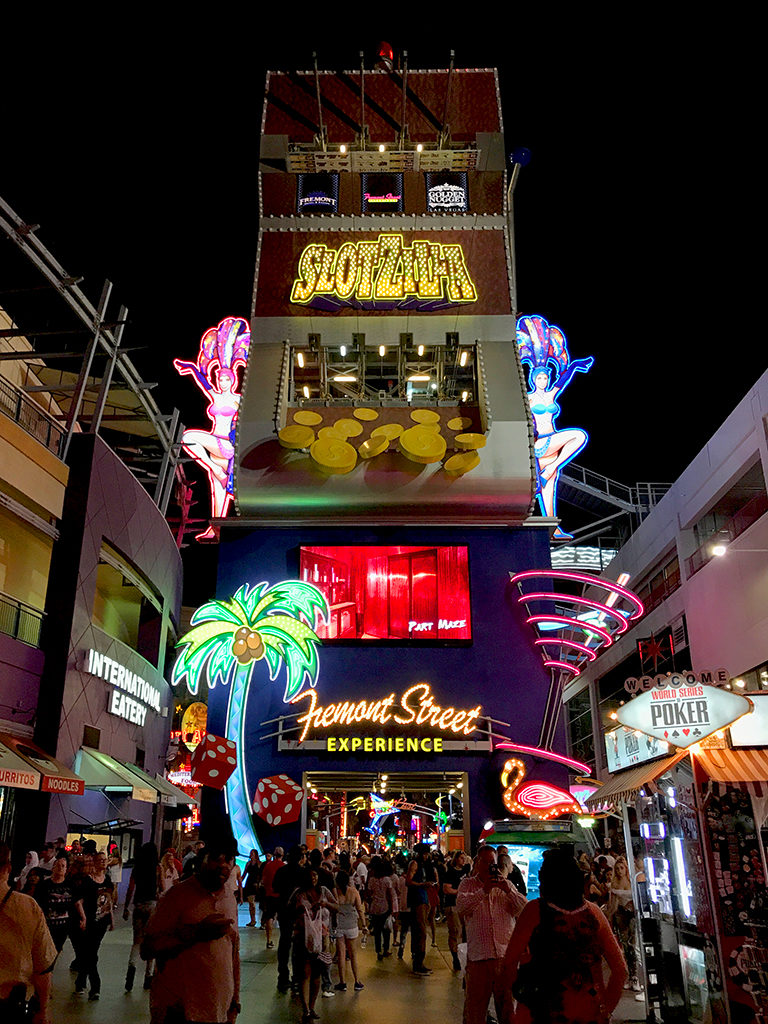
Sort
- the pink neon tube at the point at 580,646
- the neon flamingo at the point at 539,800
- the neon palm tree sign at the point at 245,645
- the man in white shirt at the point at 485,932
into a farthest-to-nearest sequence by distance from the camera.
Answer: the pink neon tube at the point at 580,646 → the neon palm tree sign at the point at 245,645 → the neon flamingo at the point at 539,800 → the man in white shirt at the point at 485,932

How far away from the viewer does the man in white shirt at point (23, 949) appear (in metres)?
5.26

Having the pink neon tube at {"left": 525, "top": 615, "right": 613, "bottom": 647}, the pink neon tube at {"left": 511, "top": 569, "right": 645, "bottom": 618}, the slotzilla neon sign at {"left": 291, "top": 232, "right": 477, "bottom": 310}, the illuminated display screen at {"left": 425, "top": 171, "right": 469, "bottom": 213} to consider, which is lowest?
the pink neon tube at {"left": 525, "top": 615, "right": 613, "bottom": 647}

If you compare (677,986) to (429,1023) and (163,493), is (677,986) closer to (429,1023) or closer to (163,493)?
(429,1023)

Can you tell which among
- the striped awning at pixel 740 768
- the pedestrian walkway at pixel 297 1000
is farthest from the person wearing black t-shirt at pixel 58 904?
the striped awning at pixel 740 768

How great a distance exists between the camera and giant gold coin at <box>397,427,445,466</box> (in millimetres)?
24016

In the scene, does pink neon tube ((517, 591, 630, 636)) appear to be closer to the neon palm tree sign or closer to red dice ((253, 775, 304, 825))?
the neon palm tree sign

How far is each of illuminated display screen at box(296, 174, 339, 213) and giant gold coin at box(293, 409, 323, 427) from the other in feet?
25.8

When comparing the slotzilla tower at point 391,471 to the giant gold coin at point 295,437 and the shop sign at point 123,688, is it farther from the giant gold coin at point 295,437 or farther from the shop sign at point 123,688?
the shop sign at point 123,688

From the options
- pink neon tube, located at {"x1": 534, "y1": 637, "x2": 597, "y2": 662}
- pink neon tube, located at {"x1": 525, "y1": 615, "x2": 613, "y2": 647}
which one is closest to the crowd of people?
pink neon tube, located at {"x1": 525, "y1": 615, "x2": 613, "y2": 647}

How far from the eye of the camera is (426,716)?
23.7 m

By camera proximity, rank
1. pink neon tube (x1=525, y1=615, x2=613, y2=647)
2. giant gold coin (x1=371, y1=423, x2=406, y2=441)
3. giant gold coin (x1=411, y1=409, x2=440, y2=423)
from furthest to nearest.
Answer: giant gold coin (x1=411, y1=409, x2=440, y2=423)
giant gold coin (x1=371, y1=423, x2=406, y2=441)
pink neon tube (x1=525, y1=615, x2=613, y2=647)

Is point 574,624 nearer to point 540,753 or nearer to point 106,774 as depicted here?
point 540,753

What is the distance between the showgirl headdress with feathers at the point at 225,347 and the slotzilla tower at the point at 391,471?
914mm

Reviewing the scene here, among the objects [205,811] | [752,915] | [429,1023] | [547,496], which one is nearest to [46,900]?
[429,1023]
